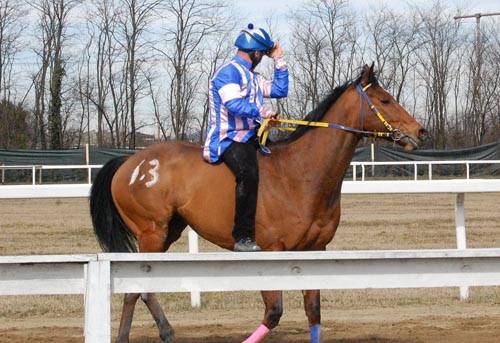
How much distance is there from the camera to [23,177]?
30406 mm

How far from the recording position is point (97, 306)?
3969 mm

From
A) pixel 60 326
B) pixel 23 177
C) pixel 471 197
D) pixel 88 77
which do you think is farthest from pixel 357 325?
pixel 88 77

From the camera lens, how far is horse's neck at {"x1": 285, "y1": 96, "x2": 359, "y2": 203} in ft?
20.2

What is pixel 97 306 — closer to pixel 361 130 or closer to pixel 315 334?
pixel 315 334

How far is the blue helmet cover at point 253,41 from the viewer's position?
6332mm

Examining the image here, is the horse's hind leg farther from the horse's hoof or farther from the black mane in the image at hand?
the black mane

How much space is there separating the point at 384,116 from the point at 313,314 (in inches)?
60.4

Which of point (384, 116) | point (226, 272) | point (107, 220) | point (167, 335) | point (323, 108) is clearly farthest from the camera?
point (107, 220)

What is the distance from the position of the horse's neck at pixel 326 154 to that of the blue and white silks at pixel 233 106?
1.32ft

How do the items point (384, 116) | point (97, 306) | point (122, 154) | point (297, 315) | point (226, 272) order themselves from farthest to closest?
point (122, 154), point (297, 315), point (384, 116), point (226, 272), point (97, 306)

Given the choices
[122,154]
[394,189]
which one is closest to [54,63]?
[122,154]

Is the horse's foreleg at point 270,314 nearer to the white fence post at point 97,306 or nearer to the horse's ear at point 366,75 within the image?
the horse's ear at point 366,75

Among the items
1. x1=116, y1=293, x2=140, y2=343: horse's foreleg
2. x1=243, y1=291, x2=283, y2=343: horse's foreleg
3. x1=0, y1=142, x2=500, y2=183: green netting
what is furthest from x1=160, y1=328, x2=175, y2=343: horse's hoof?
x1=0, y1=142, x2=500, y2=183: green netting

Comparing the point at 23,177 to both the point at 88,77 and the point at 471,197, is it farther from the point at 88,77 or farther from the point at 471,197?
the point at 471,197
